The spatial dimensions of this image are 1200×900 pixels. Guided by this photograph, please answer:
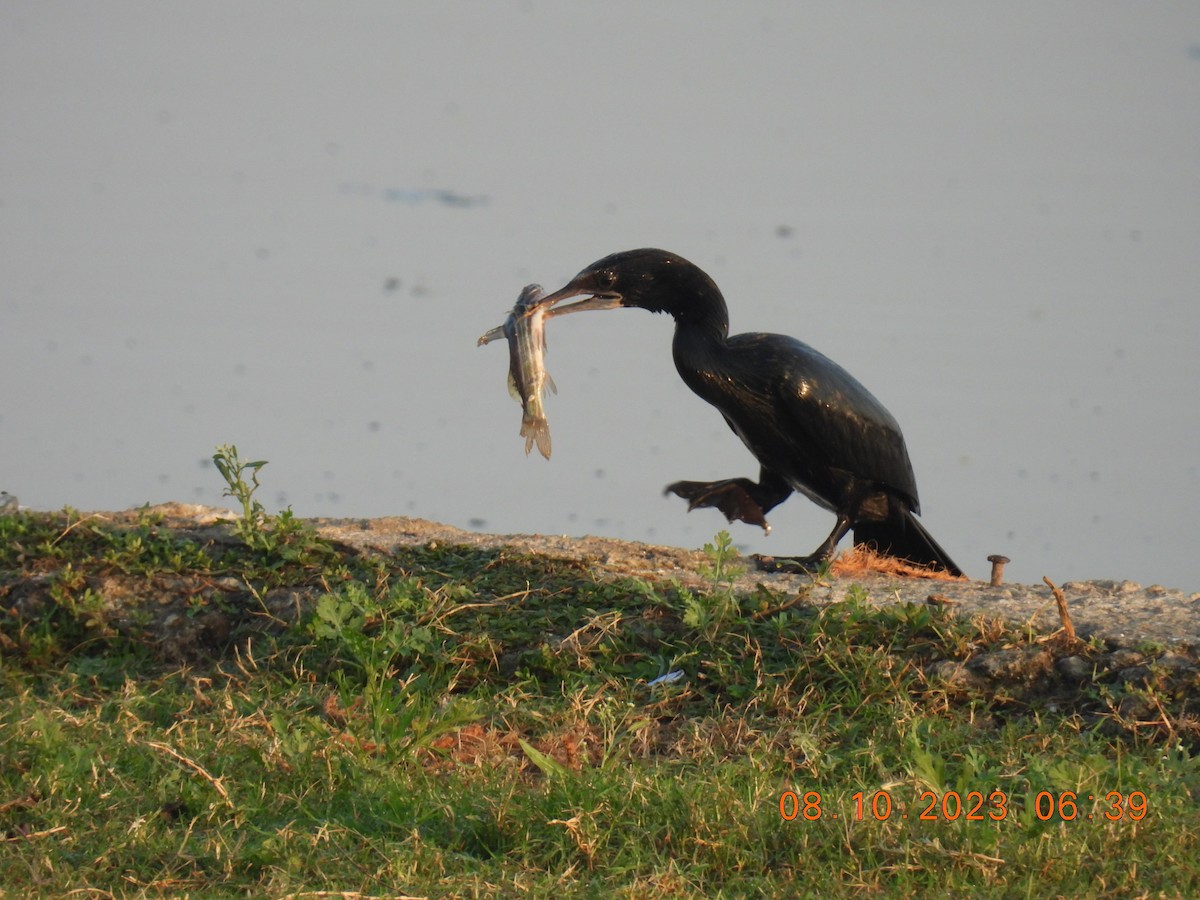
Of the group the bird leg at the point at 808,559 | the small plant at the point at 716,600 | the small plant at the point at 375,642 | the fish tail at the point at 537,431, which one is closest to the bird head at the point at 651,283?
the fish tail at the point at 537,431

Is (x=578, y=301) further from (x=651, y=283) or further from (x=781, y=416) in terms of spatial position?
(x=781, y=416)

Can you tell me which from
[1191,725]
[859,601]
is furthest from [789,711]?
[1191,725]

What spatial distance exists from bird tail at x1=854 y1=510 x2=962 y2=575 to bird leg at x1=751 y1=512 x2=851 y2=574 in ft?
0.86

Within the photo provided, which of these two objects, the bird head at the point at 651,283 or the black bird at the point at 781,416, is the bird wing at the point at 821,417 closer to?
the black bird at the point at 781,416

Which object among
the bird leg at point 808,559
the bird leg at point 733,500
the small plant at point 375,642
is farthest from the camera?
the bird leg at point 733,500

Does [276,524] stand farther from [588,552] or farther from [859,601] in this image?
[859,601]

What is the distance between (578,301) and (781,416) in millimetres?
849

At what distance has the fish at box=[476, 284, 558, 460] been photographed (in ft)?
18.3
